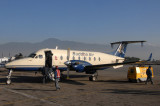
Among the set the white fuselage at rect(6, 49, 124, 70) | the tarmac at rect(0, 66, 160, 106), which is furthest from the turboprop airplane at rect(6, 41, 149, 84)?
the tarmac at rect(0, 66, 160, 106)

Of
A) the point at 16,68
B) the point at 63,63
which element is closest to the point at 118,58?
the point at 63,63

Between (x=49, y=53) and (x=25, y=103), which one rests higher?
(x=49, y=53)

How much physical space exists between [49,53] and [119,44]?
1293 centimetres

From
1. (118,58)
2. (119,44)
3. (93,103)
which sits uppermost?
(119,44)

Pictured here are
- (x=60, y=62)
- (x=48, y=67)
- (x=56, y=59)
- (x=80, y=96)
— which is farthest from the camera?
(x=60, y=62)

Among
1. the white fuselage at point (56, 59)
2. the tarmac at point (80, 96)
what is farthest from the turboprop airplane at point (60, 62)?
the tarmac at point (80, 96)

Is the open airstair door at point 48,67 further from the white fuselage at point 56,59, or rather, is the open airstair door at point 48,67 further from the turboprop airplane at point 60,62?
the white fuselage at point 56,59

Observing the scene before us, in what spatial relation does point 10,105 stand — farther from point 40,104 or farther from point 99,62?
point 99,62

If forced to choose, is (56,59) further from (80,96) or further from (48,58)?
(80,96)

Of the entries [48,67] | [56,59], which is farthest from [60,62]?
[48,67]

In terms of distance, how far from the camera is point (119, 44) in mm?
27734

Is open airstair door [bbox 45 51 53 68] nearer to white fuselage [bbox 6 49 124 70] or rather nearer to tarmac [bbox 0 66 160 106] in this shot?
white fuselage [bbox 6 49 124 70]

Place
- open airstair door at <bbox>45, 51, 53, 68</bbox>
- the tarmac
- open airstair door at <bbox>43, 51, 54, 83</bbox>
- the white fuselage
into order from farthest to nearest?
1. open airstair door at <bbox>45, 51, 53, 68</bbox>
2. open airstair door at <bbox>43, 51, 54, 83</bbox>
3. the white fuselage
4. the tarmac

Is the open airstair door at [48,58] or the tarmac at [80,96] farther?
the open airstair door at [48,58]
